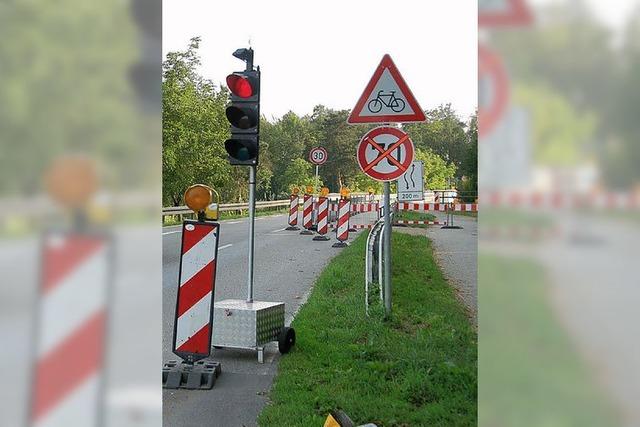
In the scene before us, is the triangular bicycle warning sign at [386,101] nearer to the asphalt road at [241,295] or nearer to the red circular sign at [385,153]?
the red circular sign at [385,153]

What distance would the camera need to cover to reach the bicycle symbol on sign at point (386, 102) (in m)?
7.62

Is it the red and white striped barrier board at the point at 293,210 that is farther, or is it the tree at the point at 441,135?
the tree at the point at 441,135

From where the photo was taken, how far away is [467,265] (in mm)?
14766

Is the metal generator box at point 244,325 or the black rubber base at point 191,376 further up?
the metal generator box at point 244,325

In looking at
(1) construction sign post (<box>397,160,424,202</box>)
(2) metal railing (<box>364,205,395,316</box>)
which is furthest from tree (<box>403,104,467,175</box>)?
(2) metal railing (<box>364,205,395,316</box>)

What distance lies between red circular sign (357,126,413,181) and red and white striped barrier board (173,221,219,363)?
2.68 meters

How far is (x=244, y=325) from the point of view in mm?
6586

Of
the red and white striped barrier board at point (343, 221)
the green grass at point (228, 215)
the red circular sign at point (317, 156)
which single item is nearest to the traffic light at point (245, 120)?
the red and white striped barrier board at point (343, 221)
